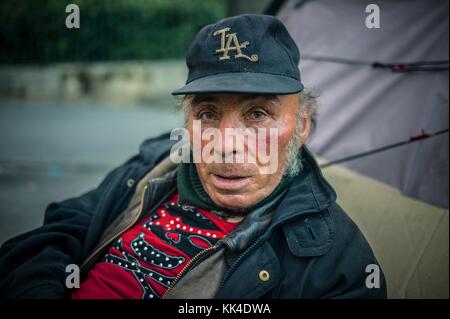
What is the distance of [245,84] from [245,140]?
221 mm

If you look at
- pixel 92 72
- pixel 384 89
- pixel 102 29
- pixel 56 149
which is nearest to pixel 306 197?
pixel 384 89

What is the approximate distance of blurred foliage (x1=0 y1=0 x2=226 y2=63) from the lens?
30.6 feet

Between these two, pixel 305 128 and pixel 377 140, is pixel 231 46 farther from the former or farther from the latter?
pixel 377 140

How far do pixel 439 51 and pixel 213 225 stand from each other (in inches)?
68.4

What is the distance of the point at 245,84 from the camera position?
1575mm

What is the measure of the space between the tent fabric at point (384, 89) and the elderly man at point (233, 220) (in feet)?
2.82

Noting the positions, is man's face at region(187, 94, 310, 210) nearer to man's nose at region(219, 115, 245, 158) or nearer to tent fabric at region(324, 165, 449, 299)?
man's nose at region(219, 115, 245, 158)

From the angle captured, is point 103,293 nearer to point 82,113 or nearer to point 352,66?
point 352,66

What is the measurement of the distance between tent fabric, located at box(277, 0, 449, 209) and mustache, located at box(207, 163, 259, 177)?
3.84 feet

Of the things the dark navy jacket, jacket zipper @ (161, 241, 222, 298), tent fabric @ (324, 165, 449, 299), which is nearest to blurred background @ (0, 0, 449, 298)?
tent fabric @ (324, 165, 449, 299)

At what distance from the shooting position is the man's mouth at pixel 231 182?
1.71 m

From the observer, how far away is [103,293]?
1.78 metres

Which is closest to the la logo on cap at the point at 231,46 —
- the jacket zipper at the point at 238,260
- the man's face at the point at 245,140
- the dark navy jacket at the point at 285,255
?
the man's face at the point at 245,140

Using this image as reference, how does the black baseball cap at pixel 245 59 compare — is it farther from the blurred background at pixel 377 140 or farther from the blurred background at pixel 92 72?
the blurred background at pixel 92 72
